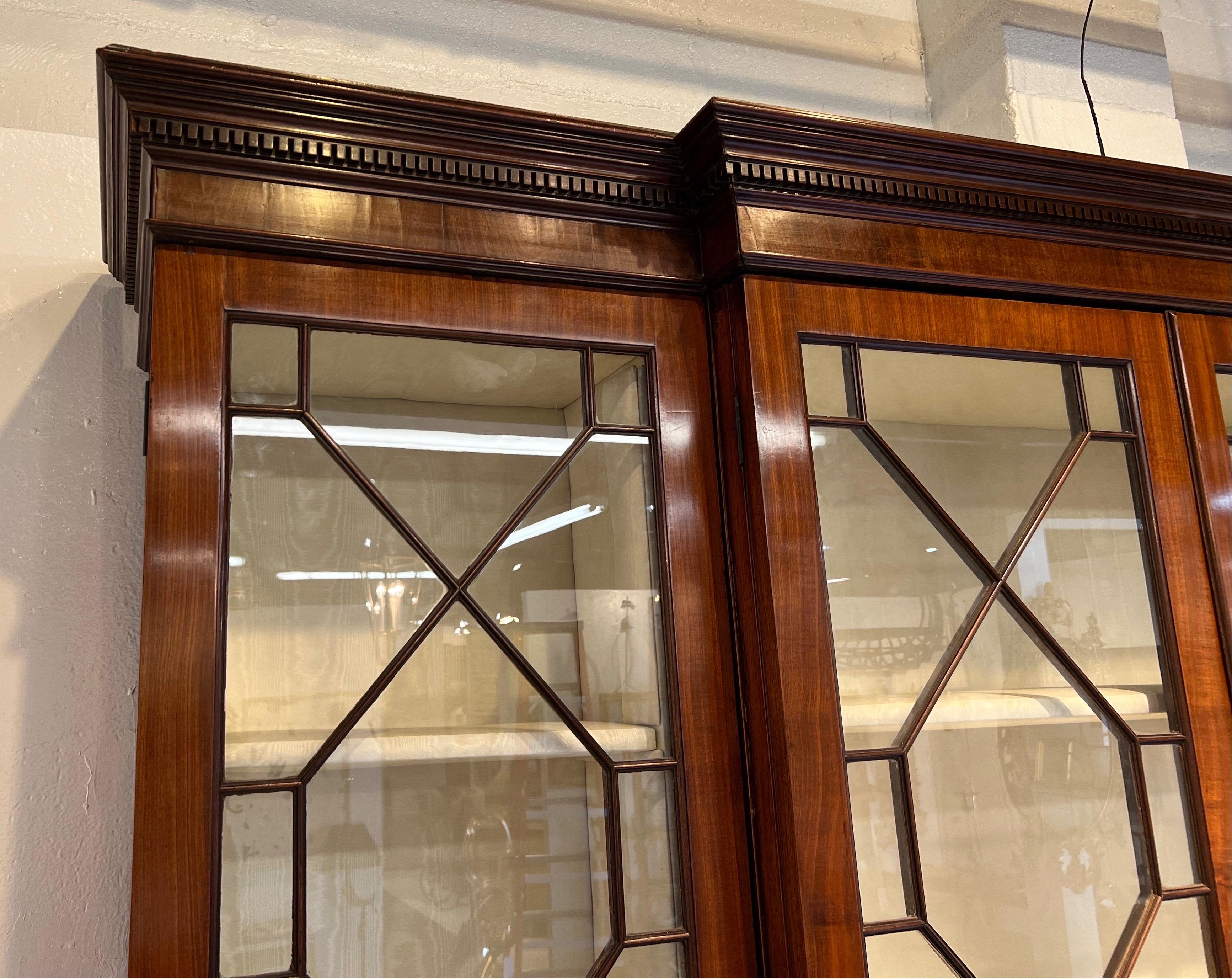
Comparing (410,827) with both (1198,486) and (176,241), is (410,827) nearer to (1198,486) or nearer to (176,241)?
(176,241)

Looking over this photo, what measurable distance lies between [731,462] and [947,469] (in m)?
0.18

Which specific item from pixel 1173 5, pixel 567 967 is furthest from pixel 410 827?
Answer: pixel 1173 5

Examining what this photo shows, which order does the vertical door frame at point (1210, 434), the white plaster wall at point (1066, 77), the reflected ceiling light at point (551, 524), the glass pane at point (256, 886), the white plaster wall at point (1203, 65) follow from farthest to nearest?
the white plaster wall at point (1066, 77) → the white plaster wall at point (1203, 65) → the vertical door frame at point (1210, 434) → the reflected ceiling light at point (551, 524) → the glass pane at point (256, 886)

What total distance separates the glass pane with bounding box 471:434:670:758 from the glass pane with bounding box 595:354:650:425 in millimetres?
15

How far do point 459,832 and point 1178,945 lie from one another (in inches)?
21.3

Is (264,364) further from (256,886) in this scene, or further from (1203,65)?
(1203,65)

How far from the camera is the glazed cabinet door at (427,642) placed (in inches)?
24.7

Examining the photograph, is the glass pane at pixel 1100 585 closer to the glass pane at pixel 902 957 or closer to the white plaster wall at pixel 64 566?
the glass pane at pixel 902 957

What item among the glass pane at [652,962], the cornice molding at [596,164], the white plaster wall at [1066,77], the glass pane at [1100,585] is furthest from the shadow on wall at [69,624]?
the white plaster wall at [1066,77]

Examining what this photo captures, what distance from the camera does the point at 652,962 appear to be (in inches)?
27.2

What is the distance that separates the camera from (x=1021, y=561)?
31.4 inches

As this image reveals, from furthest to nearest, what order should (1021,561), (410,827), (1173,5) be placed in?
(1173,5) → (1021,561) → (410,827)

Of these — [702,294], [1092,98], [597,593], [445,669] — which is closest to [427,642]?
[445,669]

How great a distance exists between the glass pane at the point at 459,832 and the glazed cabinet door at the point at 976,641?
14cm
